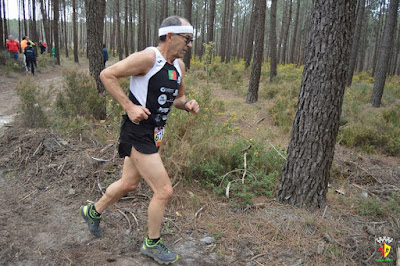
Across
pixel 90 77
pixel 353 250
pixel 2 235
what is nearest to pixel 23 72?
pixel 90 77

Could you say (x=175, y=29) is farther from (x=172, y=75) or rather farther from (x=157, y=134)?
(x=157, y=134)

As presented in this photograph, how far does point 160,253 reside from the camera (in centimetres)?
264

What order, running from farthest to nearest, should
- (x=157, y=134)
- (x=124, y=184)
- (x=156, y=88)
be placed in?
(x=124, y=184) → (x=157, y=134) → (x=156, y=88)

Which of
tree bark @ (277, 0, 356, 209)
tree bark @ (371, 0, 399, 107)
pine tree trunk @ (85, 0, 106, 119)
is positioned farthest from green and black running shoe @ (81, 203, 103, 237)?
tree bark @ (371, 0, 399, 107)

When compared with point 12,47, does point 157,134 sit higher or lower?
lower

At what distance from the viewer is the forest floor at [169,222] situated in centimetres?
281

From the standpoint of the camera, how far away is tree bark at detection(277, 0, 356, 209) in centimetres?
314

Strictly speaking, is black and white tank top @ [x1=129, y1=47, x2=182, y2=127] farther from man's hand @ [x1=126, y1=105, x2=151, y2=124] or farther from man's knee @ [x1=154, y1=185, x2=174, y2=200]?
man's knee @ [x1=154, y1=185, x2=174, y2=200]

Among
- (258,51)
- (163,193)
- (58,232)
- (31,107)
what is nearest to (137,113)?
(163,193)

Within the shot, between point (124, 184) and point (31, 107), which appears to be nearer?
point (124, 184)

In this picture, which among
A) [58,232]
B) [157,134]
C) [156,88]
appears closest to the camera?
[156,88]

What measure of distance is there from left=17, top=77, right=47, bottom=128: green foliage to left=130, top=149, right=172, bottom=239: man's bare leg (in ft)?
12.1

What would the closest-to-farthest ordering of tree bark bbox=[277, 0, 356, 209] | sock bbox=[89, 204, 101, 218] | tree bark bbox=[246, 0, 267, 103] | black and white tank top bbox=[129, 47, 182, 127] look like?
black and white tank top bbox=[129, 47, 182, 127]
sock bbox=[89, 204, 101, 218]
tree bark bbox=[277, 0, 356, 209]
tree bark bbox=[246, 0, 267, 103]

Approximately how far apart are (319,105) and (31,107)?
4859 mm
